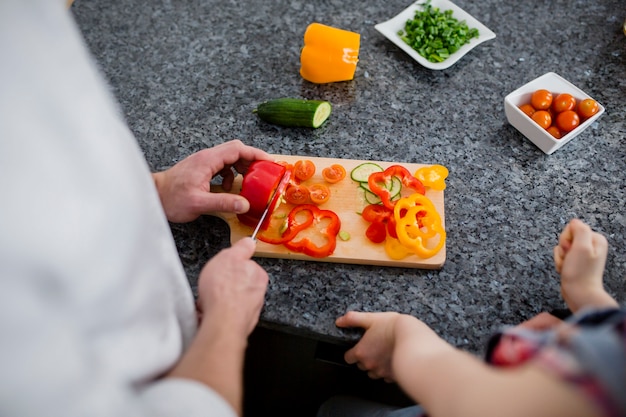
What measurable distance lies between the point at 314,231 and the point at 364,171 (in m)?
0.22

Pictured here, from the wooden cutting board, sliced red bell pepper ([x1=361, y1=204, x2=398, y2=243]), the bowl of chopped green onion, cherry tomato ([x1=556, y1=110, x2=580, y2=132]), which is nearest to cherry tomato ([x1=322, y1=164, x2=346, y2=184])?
the wooden cutting board

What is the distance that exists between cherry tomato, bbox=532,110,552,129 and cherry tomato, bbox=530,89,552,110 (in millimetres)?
A: 17

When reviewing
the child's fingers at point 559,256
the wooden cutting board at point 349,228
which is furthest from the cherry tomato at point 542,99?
the child's fingers at point 559,256

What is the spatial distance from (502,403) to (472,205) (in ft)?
2.61

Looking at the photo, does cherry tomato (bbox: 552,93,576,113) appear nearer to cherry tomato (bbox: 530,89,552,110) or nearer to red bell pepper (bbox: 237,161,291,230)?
cherry tomato (bbox: 530,89,552,110)

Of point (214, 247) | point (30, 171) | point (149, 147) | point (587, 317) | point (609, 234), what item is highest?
point (30, 171)

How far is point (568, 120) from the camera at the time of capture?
138cm

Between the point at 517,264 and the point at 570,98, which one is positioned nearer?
the point at 517,264

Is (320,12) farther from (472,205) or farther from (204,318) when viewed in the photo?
(204,318)

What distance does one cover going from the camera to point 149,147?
4.72 ft

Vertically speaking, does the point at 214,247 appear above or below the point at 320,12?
below

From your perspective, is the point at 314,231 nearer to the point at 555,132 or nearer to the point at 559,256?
the point at 559,256

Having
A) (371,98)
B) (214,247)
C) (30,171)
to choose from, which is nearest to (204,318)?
(214,247)

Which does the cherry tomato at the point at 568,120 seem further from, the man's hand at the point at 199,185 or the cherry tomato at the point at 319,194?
the man's hand at the point at 199,185
